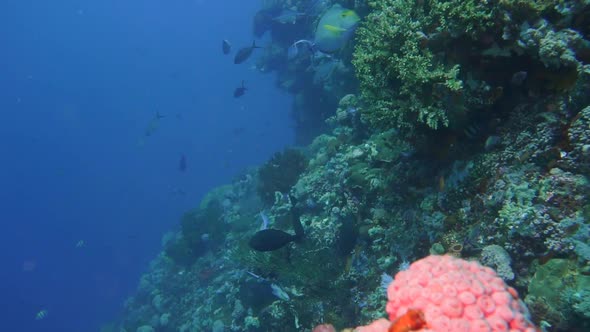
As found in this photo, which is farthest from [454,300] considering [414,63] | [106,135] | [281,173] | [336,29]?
[106,135]

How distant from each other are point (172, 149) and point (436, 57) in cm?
9285

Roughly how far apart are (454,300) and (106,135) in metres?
125

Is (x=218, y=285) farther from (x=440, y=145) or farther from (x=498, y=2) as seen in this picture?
(x=498, y=2)

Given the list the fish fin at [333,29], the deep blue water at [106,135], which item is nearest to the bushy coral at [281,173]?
the fish fin at [333,29]

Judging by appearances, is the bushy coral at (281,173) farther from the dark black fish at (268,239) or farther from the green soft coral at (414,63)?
the green soft coral at (414,63)

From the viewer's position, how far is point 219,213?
45.3 ft

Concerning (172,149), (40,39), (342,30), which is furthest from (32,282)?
(40,39)

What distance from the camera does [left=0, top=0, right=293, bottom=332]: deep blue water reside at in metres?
48.9

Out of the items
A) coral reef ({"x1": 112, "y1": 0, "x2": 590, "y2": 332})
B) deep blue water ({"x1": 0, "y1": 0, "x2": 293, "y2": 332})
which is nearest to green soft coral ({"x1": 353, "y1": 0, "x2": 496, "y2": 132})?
coral reef ({"x1": 112, "y1": 0, "x2": 590, "y2": 332})

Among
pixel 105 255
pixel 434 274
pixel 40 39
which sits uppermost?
pixel 434 274

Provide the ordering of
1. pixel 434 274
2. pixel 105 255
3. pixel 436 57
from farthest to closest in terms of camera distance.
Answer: pixel 105 255 → pixel 436 57 → pixel 434 274

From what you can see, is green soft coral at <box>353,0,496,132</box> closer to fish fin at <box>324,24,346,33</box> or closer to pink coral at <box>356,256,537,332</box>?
pink coral at <box>356,256,537,332</box>

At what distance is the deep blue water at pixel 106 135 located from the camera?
1926 inches

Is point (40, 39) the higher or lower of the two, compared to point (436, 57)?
lower
